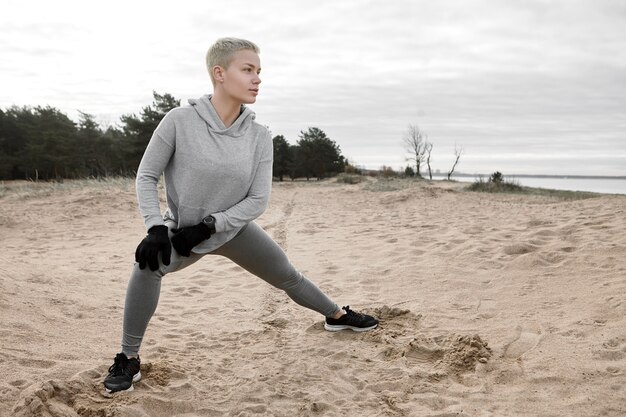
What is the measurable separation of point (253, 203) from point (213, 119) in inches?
20.1

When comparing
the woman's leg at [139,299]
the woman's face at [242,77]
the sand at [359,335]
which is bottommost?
the sand at [359,335]

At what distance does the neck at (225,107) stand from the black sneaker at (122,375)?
139 cm

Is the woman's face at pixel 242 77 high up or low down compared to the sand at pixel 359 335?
up

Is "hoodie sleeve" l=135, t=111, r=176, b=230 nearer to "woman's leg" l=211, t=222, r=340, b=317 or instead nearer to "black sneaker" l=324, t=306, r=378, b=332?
"woman's leg" l=211, t=222, r=340, b=317

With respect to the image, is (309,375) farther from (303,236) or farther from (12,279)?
(303,236)

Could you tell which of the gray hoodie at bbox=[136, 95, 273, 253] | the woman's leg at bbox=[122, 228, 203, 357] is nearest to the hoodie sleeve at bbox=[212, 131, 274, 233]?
the gray hoodie at bbox=[136, 95, 273, 253]

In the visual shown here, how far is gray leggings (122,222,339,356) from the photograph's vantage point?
2.39 m

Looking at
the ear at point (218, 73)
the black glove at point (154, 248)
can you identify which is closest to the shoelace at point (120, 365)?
the black glove at point (154, 248)

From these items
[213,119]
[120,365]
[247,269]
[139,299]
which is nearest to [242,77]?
[213,119]

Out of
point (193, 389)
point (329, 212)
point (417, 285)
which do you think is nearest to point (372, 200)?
point (329, 212)

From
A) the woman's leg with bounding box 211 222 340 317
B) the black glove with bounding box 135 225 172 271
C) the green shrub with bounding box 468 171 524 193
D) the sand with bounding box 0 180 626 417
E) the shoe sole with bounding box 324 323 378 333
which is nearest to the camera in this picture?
the black glove with bounding box 135 225 172 271

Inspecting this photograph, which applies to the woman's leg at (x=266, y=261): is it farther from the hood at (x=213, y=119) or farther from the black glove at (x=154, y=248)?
the hood at (x=213, y=119)

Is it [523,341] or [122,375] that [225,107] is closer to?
[122,375]

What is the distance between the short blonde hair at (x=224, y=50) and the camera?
251cm
